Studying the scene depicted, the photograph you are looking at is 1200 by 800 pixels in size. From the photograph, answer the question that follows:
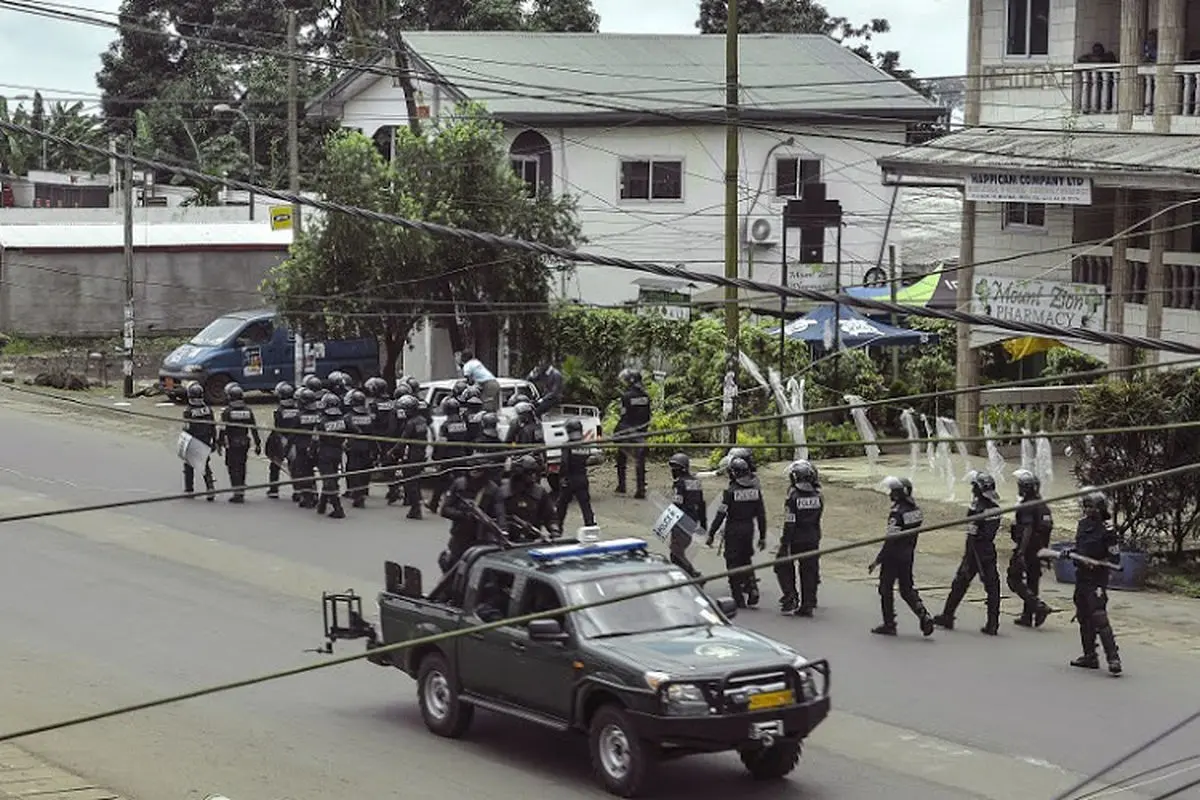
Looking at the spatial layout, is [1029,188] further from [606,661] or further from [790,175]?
[606,661]

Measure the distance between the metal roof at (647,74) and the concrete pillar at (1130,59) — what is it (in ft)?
39.6

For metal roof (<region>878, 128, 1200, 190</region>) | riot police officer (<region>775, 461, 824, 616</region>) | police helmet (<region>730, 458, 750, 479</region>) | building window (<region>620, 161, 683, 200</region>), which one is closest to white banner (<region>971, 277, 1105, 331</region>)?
metal roof (<region>878, 128, 1200, 190</region>)

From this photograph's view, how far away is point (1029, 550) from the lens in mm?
18156

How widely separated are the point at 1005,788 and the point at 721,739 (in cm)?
208

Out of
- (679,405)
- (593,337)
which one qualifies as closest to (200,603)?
(679,405)

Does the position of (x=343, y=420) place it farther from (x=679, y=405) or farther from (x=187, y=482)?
(x=679, y=405)

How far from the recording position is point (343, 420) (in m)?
25.6

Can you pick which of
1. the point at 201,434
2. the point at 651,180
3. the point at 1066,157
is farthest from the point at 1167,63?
the point at 651,180

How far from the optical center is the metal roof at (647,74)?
130 ft

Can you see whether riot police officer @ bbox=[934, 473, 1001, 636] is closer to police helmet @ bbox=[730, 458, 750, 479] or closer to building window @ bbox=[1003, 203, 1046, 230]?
police helmet @ bbox=[730, 458, 750, 479]

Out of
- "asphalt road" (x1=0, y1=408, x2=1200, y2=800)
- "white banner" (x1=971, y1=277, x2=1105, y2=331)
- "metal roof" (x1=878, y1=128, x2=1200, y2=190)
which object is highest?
"metal roof" (x1=878, y1=128, x2=1200, y2=190)

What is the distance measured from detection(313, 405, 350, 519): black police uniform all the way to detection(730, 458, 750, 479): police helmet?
283 inches

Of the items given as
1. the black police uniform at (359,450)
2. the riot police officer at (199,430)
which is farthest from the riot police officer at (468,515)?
the riot police officer at (199,430)

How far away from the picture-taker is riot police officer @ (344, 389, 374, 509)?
2542 cm
